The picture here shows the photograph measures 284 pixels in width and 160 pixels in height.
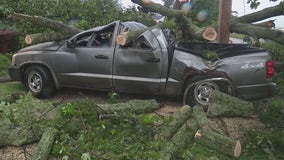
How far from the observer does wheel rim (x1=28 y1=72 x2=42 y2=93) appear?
739 centimetres

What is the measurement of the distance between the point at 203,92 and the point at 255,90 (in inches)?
38.4

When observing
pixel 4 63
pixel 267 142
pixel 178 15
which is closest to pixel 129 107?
pixel 267 142

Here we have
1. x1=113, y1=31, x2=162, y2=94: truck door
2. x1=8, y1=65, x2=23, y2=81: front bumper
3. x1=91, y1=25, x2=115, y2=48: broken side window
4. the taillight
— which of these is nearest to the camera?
the taillight

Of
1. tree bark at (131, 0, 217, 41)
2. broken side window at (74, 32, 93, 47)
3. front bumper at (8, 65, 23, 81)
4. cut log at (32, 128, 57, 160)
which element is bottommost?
cut log at (32, 128, 57, 160)

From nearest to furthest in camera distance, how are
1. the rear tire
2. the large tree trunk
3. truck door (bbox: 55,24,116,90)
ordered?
the rear tire
truck door (bbox: 55,24,116,90)
the large tree trunk

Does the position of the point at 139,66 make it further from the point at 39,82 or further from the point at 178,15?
the point at 178,15

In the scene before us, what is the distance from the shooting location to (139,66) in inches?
263

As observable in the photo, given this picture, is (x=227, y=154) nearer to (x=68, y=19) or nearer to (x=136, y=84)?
(x=136, y=84)

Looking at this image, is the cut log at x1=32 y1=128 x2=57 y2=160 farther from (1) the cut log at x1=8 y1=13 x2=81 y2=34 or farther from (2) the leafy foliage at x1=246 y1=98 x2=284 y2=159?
(1) the cut log at x1=8 y1=13 x2=81 y2=34

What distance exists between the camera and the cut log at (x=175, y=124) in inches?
201

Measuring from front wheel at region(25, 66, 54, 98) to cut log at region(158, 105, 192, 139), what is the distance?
3.16 m

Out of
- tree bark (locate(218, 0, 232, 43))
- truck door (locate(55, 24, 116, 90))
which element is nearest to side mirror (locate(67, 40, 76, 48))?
truck door (locate(55, 24, 116, 90))

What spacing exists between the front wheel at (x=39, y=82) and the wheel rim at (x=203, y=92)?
3.16m

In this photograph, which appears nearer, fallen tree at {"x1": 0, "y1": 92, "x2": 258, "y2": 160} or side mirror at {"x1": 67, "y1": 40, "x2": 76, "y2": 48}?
fallen tree at {"x1": 0, "y1": 92, "x2": 258, "y2": 160}
